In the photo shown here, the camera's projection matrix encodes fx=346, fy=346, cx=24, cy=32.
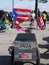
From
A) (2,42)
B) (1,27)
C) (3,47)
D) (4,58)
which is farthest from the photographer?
(1,27)

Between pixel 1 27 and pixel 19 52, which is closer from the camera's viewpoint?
pixel 19 52

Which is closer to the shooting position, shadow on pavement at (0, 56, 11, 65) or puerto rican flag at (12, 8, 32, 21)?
shadow on pavement at (0, 56, 11, 65)

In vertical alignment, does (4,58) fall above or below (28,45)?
below

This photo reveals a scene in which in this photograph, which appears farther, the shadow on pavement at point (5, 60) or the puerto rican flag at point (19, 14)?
the puerto rican flag at point (19, 14)

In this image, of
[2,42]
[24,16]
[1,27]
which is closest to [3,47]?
[2,42]

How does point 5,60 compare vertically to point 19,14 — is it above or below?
below

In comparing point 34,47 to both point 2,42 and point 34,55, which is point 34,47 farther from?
point 2,42

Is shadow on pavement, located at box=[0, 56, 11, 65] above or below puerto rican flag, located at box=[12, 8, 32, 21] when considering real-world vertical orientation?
below

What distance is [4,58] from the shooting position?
14539 millimetres

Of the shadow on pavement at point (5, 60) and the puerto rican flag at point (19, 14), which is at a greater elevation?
the puerto rican flag at point (19, 14)

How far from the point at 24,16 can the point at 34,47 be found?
15.8 m

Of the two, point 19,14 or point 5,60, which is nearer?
point 5,60

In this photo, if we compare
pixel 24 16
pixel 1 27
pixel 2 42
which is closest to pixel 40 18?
pixel 24 16

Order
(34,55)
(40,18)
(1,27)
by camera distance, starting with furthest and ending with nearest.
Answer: (40,18), (1,27), (34,55)
